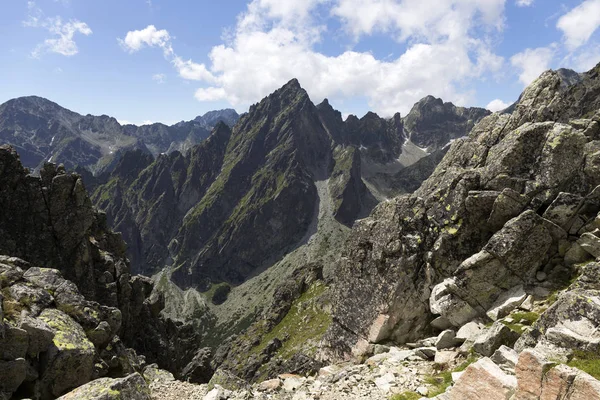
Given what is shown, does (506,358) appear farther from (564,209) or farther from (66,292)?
(66,292)

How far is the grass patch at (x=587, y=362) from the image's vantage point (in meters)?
12.0

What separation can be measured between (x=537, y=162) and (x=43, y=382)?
3484cm

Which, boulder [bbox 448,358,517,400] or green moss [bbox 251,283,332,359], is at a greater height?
boulder [bbox 448,358,517,400]

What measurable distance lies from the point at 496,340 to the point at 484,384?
522 centimetres

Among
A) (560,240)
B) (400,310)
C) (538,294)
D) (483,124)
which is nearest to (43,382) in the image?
(400,310)

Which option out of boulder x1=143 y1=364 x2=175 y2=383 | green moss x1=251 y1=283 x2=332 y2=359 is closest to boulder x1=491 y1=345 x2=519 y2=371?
boulder x1=143 y1=364 x2=175 y2=383

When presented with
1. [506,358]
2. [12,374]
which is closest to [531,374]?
[506,358]

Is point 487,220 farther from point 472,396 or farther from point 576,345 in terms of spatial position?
point 472,396

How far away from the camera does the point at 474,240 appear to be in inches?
1023

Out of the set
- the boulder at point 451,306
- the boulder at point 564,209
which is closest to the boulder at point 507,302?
the boulder at point 451,306

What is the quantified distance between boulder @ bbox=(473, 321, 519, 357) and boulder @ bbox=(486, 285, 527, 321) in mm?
3940

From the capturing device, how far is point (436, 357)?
63.6 feet

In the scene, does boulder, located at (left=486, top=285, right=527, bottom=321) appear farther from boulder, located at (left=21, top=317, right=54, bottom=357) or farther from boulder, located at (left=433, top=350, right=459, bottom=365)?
boulder, located at (left=21, top=317, right=54, bottom=357)

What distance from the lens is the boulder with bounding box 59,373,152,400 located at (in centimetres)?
1391
